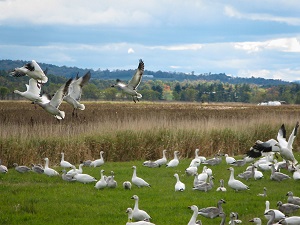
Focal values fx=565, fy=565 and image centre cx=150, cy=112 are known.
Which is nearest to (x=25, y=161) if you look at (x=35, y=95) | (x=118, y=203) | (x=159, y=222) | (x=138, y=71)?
(x=35, y=95)

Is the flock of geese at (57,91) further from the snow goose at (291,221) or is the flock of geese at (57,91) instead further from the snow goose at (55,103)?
the snow goose at (291,221)

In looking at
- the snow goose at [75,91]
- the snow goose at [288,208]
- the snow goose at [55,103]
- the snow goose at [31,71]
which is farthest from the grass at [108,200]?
the snow goose at [75,91]

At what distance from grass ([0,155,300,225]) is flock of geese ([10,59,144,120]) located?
345cm

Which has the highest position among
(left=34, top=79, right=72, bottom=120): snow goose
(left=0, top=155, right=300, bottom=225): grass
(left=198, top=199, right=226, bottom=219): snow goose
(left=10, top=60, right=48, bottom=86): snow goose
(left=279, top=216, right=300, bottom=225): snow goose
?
(left=10, top=60, right=48, bottom=86): snow goose

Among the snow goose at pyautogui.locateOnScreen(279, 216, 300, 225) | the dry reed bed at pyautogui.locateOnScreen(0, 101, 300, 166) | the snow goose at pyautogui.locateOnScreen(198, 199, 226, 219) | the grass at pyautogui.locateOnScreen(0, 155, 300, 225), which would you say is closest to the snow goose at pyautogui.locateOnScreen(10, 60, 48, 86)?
the dry reed bed at pyautogui.locateOnScreen(0, 101, 300, 166)

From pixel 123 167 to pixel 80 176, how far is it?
4.51 meters

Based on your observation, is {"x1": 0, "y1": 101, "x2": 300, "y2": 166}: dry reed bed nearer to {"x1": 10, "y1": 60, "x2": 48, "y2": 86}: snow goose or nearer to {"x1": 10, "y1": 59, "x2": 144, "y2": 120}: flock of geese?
{"x1": 10, "y1": 59, "x2": 144, "y2": 120}: flock of geese

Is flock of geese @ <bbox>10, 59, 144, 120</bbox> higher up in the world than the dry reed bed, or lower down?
higher up

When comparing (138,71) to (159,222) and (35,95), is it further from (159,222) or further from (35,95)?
(159,222)

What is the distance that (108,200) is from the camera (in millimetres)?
13609

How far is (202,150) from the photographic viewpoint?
26328 mm

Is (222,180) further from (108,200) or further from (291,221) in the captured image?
(291,221)

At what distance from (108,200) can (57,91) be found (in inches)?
298

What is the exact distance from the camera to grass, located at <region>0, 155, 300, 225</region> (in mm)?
11805
